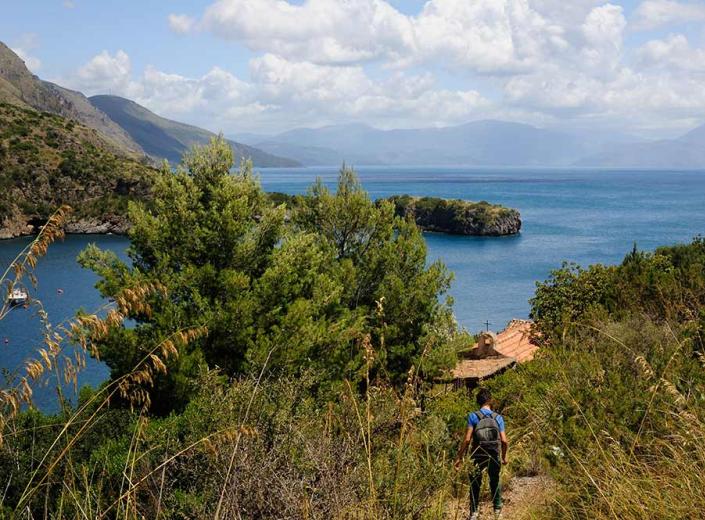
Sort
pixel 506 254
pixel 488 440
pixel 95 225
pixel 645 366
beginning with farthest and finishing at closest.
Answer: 1. pixel 95 225
2. pixel 506 254
3. pixel 488 440
4. pixel 645 366

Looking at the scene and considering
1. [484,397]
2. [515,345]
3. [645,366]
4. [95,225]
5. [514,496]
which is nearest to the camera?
[645,366]

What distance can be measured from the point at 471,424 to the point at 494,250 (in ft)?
280

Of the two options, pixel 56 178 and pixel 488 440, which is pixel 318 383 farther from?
pixel 56 178

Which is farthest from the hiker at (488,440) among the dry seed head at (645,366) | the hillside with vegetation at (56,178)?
the hillside with vegetation at (56,178)

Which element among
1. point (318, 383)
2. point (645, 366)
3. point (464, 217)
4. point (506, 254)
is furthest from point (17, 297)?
point (464, 217)

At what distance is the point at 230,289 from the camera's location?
17094 mm

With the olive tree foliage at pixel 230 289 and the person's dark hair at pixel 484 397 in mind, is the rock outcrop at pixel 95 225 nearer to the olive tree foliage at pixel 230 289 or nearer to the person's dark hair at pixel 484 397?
the olive tree foliage at pixel 230 289

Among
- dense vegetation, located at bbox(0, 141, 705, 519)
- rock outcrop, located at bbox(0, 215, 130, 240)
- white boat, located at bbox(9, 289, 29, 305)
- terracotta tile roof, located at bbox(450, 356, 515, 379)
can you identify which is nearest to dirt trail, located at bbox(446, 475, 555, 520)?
dense vegetation, located at bbox(0, 141, 705, 519)

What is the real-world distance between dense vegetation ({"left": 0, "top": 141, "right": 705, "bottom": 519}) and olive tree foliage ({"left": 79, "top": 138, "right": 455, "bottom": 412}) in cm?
7

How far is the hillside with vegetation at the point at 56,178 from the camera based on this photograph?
332ft

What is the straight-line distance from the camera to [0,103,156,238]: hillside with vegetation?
101188 mm

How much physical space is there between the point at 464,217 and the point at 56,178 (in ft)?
230

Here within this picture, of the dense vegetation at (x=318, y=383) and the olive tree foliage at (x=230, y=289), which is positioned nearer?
the dense vegetation at (x=318, y=383)

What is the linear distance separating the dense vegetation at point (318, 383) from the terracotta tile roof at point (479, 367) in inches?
71.8
